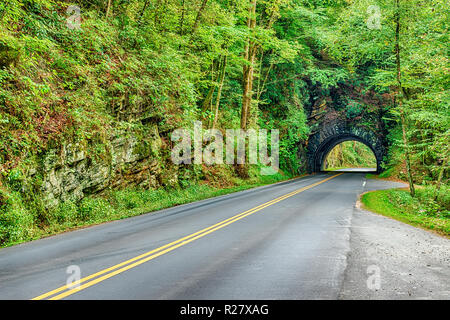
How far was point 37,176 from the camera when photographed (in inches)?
359

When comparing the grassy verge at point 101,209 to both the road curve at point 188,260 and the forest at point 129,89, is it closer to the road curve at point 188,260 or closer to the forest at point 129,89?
the forest at point 129,89

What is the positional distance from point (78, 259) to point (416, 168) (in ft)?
96.0

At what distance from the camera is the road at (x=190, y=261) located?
440 centimetres

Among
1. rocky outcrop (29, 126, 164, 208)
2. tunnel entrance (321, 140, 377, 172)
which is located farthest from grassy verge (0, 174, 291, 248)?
tunnel entrance (321, 140, 377, 172)

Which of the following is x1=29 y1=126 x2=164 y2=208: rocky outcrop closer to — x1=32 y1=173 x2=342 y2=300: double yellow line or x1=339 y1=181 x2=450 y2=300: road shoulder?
x1=32 y1=173 x2=342 y2=300: double yellow line

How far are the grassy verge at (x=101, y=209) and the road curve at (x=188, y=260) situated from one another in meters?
0.71

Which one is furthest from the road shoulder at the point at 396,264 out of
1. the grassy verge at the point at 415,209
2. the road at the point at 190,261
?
the grassy verge at the point at 415,209

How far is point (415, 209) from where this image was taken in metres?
15.1

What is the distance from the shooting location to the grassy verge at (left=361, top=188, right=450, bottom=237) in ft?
31.1

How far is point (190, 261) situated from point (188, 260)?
2.7 inches

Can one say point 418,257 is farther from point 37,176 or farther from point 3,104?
point 3,104

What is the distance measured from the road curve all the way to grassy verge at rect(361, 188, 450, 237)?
227 cm

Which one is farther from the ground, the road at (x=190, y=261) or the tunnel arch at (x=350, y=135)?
the tunnel arch at (x=350, y=135)

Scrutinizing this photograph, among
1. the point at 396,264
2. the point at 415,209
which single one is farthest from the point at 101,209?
the point at 415,209
